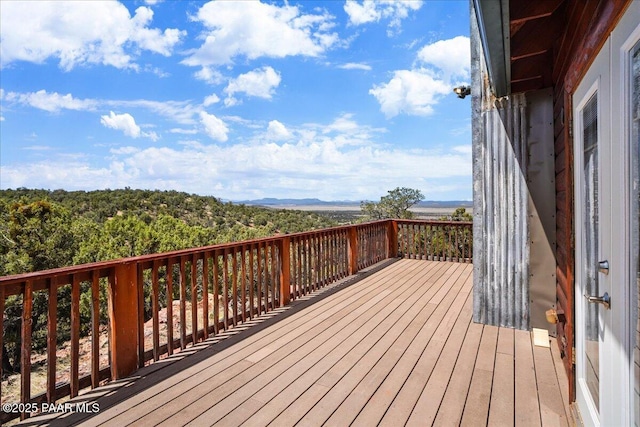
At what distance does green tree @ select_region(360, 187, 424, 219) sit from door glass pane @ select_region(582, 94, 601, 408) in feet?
40.4

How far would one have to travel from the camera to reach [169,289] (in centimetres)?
276

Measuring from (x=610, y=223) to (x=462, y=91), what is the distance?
116 inches

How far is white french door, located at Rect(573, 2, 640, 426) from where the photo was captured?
1071mm

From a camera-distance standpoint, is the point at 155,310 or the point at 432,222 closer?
the point at 155,310

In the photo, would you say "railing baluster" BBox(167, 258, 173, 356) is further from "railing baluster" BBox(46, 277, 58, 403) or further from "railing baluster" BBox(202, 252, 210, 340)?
"railing baluster" BBox(46, 277, 58, 403)

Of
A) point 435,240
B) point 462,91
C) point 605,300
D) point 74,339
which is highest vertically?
point 462,91

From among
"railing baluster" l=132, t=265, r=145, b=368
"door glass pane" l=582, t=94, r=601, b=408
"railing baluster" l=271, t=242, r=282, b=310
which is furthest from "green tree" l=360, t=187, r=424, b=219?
"door glass pane" l=582, t=94, r=601, b=408

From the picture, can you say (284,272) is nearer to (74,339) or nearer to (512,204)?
(74,339)

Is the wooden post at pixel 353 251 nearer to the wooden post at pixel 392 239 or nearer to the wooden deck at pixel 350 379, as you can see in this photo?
the wooden post at pixel 392 239

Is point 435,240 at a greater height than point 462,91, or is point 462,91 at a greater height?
point 462,91

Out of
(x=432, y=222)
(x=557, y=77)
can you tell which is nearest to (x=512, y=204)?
(x=557, y=77)

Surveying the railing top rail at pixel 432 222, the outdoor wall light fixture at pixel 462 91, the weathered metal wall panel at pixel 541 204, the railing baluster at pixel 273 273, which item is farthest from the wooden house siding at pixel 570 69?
the railing top rail at pixel 432 222

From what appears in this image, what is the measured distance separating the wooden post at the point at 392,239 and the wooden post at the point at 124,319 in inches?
220

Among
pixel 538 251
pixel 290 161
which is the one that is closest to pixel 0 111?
pixel 290 161
